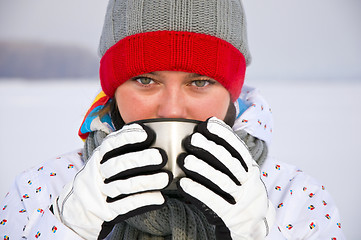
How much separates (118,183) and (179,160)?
0.11m

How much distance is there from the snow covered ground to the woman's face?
1151 millimetres

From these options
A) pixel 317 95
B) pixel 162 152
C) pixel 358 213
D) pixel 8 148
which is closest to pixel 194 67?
pixel 162 152

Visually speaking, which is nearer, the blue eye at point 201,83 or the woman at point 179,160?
the woman at point 179,160

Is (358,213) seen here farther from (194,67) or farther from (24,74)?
(24,74)

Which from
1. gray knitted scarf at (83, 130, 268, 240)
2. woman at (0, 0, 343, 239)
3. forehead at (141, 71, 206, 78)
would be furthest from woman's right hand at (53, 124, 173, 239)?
forehead at (141, 71, 206, 78)

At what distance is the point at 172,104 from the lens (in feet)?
3.17

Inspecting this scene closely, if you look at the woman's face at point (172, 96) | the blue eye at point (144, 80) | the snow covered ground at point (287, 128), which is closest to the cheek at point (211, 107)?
the woman's face at point (172, 96)

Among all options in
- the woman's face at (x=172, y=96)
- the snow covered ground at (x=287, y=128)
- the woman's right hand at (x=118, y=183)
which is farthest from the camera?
the snow covered ground at (x=287, y=128)

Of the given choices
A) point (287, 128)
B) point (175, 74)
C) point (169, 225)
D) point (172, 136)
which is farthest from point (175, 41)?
→ point (287, 128)

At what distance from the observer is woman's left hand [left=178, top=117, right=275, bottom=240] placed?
747 mm

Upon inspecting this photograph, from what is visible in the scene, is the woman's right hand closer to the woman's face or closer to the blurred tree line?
the woman's face

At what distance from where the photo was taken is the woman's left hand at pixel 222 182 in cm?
75

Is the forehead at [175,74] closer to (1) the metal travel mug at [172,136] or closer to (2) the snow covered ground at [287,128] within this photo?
(1) the metal travel mug at [172,136]

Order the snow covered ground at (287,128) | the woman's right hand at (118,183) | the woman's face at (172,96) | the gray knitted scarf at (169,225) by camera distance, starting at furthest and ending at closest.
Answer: the snow covered ground at (287,128), the woman's face at (172,96), the gray knitted scarf at (169,225), the woman's right hand at (118,183)
